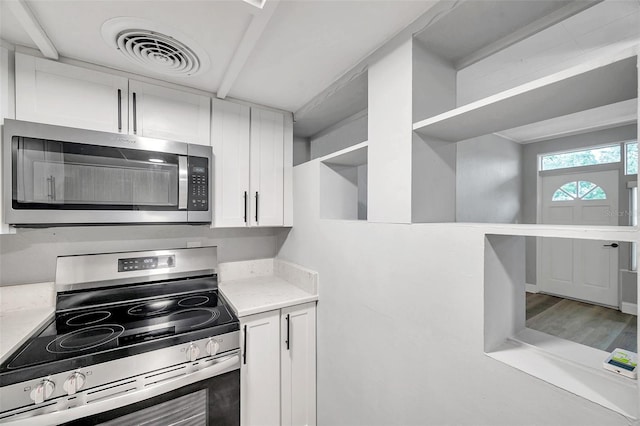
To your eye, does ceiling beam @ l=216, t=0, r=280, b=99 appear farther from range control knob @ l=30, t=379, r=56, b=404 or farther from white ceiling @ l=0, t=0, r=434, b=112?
range control knob @ l=30, t=379, r=56, b=404

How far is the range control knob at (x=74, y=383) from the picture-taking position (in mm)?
999

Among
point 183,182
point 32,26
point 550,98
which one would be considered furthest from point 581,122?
point 32,26

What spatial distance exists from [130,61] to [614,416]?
225cm

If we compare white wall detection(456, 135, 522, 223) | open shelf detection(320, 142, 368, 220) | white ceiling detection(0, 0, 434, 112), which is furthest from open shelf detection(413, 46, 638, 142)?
white wall detection(456, 135, 522, 223)

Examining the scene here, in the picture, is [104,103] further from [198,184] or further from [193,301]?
[193,301]

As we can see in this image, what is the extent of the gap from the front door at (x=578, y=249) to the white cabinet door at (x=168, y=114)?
98.7 inches

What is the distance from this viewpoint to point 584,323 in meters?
2.98

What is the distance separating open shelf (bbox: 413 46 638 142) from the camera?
26.8 inches

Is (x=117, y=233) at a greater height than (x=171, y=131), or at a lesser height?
lesser

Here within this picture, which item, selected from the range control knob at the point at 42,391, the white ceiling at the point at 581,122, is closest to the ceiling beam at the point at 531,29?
the white ceiling at the point at 581,122

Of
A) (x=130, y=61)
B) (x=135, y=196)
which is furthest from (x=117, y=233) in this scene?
(x=130, y=61)

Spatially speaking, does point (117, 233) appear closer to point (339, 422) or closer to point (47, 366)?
point (47, 366)

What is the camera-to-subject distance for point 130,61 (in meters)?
1.36

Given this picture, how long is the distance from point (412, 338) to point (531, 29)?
1.36 m
